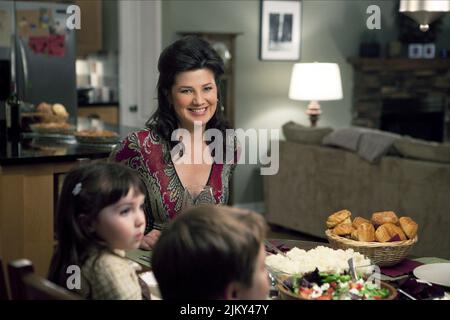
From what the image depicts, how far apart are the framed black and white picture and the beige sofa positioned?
1344mm

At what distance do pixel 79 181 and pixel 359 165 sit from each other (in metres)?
3.63

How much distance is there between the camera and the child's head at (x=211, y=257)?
1.10 metres

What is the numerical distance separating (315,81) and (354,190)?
1.20 m

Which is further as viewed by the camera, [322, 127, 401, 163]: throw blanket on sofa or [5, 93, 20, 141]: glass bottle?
[322, 127, 401, 163]: throw blanket on sofa

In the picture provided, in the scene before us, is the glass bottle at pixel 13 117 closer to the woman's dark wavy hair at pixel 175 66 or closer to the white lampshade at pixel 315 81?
the woman's dark wavy hair at pixel 175 66

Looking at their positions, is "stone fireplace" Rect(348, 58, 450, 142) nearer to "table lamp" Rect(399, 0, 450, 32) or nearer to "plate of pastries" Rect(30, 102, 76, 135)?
"plate of pastries" Rect(30, 102, 76, 135)

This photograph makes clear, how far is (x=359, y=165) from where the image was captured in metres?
4.85

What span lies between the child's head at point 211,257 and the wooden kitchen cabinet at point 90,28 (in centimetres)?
568

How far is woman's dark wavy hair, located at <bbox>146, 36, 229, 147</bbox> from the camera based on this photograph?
2166 millimetres

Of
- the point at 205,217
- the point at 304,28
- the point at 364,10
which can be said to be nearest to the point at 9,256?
the point at 205,217

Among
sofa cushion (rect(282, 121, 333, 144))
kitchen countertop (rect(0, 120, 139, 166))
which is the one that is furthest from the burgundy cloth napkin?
sofa cushion (rect(282, 121, 333, 144))

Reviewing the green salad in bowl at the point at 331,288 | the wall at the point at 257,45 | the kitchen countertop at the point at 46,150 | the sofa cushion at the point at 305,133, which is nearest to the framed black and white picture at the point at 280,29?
the wall at the point at 257,45
